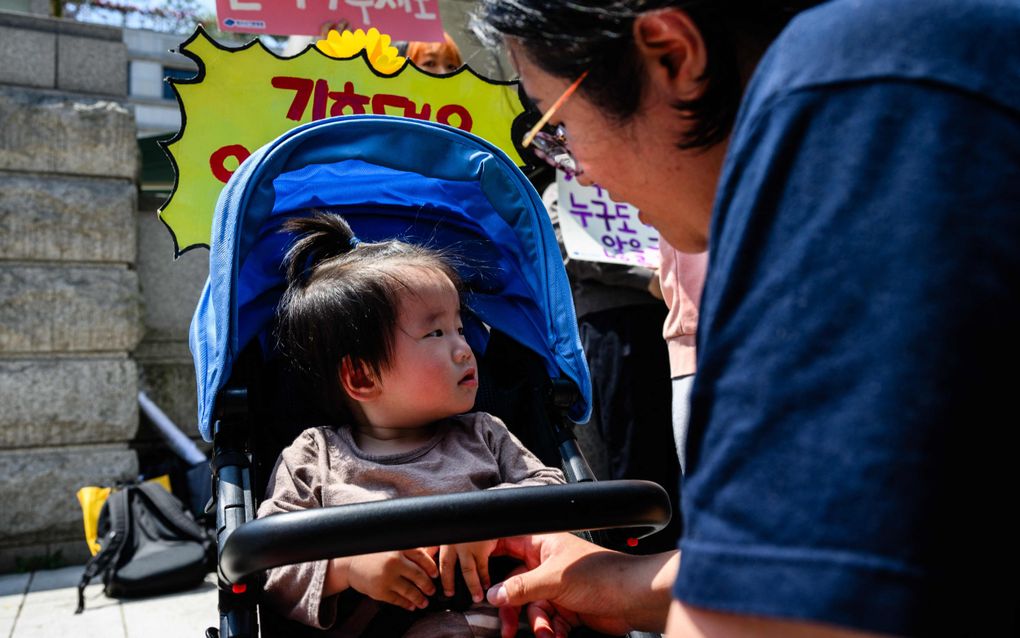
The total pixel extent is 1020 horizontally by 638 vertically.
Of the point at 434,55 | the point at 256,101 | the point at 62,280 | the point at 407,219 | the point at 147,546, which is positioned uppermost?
the point at 434,55

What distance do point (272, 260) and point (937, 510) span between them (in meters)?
1.96

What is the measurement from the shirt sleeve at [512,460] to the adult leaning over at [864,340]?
4.05 feet

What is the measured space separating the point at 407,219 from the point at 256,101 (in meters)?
0.71

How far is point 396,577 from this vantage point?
1471mm

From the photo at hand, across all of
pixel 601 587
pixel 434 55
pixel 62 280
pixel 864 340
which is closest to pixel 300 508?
pixel 601 587

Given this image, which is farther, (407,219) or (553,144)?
(407,219)

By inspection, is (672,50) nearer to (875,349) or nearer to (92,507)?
(875,349)

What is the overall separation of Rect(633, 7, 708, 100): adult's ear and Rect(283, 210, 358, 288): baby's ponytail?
138cm

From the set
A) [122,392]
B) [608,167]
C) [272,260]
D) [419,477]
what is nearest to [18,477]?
[122,392]

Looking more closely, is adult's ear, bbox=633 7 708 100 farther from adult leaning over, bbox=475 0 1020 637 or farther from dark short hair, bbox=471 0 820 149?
adult leaning over, bbox=475 0 1020 637

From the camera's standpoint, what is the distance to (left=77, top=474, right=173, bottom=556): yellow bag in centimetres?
392

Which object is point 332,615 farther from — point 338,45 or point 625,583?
point 338,45

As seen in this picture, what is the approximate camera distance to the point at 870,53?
596 mm

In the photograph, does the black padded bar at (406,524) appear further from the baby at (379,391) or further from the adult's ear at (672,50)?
the adult's ear at (672,50)
